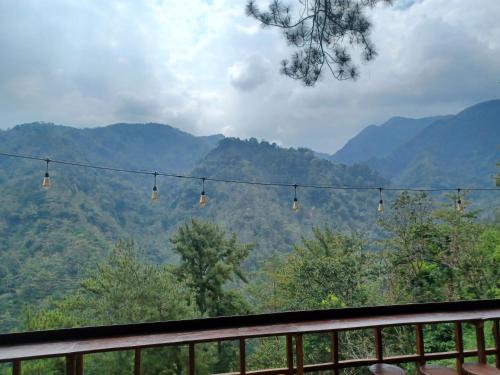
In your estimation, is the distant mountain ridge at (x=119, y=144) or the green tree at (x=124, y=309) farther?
the distant mountain ridge at (x=119, y=144)

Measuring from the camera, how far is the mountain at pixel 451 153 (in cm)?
3284

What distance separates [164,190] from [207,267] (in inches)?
797

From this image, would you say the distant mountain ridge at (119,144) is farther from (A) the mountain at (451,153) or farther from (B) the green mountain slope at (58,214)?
(A) the mountain at (451,153)

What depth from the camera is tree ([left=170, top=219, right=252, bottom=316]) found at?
1308 cm

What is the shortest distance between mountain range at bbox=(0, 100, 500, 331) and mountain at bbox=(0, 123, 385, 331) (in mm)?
80

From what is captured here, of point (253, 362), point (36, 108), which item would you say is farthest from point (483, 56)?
point (36, 108)

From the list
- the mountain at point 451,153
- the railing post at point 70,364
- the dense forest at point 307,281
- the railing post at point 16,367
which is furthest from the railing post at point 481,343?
the mountain at point 451,153

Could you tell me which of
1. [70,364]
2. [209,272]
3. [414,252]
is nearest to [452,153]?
[414,252]

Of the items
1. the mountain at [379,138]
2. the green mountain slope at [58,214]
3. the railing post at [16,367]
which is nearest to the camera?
the railing post at [16,367]

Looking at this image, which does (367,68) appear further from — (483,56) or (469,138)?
(469,138)

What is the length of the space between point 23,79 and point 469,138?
130ft

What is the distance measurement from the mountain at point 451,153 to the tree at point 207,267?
76.4 ft

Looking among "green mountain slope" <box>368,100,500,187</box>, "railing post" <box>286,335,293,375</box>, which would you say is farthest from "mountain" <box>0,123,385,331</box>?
"railing post" <box>286,335,293,375</box>

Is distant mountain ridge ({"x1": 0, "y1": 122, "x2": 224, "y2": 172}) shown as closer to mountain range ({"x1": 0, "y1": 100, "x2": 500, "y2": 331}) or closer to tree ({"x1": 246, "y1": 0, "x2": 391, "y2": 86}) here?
mountain range ({"x1": 0, "y1": 100, "x2": 500, "y2": 331})
